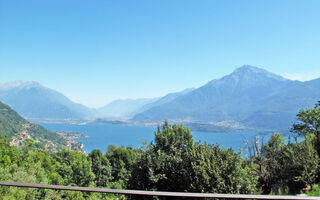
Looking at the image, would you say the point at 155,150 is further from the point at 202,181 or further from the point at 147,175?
the point at 202,181

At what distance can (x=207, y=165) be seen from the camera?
11.1 m

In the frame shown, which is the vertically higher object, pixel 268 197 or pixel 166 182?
pixel 268 197

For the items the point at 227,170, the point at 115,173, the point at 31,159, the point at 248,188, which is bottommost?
the point at 115,173

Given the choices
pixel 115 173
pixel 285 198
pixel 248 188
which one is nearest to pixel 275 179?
pixel 248 188

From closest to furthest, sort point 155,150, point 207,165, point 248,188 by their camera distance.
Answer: point 248,188
point 207,165
point 155,150

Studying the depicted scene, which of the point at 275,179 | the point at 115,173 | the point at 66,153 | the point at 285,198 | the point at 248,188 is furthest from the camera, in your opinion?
the point at 66,153

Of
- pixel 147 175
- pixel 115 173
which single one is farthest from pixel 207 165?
pixel 115 173

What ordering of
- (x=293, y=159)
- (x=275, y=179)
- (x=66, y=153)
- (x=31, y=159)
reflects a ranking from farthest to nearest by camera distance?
(x=66, y=153) → (x=31, y=159) → (x=275, y=179) → (x=293, y=159)

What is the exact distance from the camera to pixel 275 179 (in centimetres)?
1608

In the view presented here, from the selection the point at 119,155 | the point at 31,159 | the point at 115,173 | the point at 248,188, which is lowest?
the point at 115,173

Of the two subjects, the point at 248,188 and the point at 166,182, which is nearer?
the point at 248,188

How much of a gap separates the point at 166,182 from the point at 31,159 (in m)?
17.5

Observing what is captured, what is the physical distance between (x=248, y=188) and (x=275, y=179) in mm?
7491

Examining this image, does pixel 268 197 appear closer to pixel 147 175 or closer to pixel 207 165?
pixel 207 165
